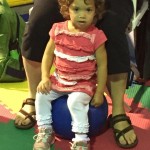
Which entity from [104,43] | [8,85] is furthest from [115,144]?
[8,85]

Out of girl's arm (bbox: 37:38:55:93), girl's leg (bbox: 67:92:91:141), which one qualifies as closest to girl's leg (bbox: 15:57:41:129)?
girl's arm (bbox: 37:38:55:93)

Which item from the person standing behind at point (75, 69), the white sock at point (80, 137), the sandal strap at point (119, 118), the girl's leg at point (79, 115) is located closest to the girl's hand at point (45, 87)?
the person standing behind at point (75, 69)

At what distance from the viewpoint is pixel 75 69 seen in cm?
149

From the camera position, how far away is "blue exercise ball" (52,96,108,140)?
1476mm

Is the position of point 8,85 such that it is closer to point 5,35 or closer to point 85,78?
point 5,35

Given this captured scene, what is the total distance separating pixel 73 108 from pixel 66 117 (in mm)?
52

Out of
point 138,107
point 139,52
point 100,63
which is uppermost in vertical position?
point 100,63

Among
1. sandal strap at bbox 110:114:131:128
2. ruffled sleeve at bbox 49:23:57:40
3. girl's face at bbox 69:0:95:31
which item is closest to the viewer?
girl's face at bbox 69:0:95:31

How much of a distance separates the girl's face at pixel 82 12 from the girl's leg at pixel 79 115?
27 centimetres

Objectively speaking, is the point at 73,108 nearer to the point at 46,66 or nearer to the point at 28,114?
the point at 46,66

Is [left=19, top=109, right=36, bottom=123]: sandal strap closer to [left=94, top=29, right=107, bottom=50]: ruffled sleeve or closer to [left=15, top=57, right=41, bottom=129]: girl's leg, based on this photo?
[left=15, top=57, right=41, bottom=129]: girl's leg

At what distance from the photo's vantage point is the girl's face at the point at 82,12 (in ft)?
4.61

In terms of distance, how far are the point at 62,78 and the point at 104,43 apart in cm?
22

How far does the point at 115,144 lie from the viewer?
62.4 inches
